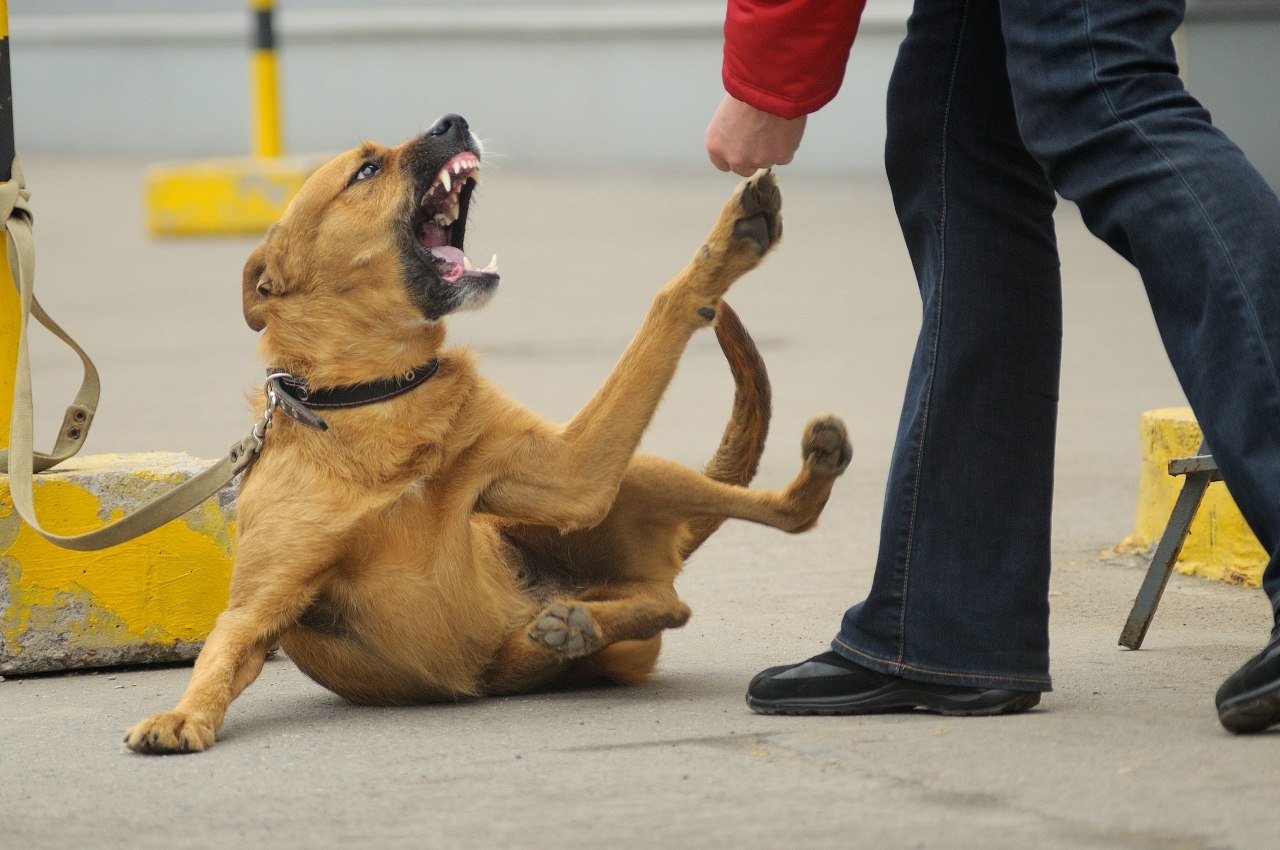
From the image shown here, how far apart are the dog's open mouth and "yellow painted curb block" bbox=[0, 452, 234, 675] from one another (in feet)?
2.44

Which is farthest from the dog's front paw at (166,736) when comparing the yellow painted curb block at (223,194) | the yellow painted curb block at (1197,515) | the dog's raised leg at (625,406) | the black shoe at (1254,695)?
the yellow painted curb block at (223,194)

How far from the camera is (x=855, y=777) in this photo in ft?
8.34

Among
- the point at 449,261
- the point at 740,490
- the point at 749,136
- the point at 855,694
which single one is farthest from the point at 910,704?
the point at 449,261

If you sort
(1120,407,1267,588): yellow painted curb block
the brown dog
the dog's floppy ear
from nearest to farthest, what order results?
1. the brown dog
2. the dog's floppy ear
3. (1120,407,1267,588): yellow painted curb block

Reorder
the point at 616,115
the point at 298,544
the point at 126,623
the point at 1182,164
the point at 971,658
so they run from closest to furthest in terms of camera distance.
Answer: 1. the point at 1182,164
2. the point at 971,658
3. the point at 298,544
4. the point at 126,623
5. the point at 616,115

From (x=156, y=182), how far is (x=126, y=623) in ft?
31.4

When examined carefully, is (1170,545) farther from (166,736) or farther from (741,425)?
(166,736)

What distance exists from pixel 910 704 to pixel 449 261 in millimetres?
1374

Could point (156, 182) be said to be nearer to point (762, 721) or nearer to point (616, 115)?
point (616, 115)

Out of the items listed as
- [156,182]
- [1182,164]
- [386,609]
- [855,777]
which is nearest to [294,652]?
[386,609]

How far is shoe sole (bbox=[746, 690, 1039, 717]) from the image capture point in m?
2.89

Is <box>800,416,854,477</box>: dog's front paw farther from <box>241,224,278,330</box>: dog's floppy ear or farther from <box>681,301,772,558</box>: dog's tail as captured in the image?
<box>241,224,278,330</box>: dog's floppy ear

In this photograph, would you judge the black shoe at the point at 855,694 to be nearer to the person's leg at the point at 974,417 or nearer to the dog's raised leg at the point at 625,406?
the person's leg at the point at 974,417

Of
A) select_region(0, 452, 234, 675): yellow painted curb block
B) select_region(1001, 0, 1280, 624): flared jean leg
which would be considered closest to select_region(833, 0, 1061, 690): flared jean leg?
select_region(1001, 0, 1280, 624): flared jean leg
